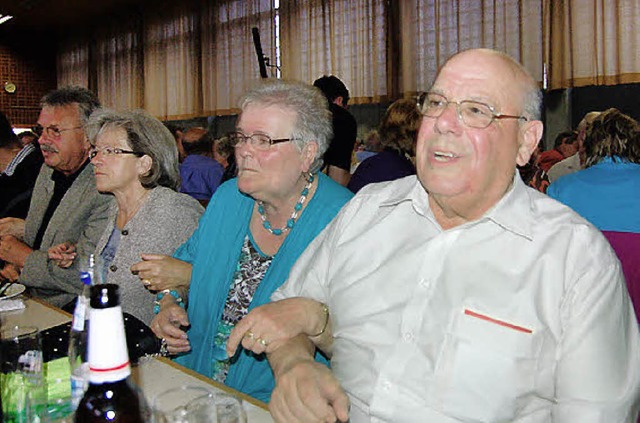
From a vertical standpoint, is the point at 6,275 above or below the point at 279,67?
below

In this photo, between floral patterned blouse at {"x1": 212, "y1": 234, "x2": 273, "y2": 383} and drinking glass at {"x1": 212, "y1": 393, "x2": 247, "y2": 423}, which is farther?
floral patterned blouse at {"x1": 212, "y1": 234, "x2": 273, "y2": 383}

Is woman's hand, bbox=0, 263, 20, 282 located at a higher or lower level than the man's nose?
lower

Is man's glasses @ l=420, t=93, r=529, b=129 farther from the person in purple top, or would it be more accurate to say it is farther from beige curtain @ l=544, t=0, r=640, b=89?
beige curtain @ l=544, t=0, r=640, b=89

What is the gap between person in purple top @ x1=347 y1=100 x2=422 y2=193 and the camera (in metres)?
3.72

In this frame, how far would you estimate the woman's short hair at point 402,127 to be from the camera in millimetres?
3719

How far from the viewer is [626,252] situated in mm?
1646

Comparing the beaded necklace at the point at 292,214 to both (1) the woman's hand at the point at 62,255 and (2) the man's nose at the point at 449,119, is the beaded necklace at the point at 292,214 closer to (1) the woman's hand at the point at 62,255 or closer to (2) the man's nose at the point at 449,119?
(2) the man's nose at the point at 449,119

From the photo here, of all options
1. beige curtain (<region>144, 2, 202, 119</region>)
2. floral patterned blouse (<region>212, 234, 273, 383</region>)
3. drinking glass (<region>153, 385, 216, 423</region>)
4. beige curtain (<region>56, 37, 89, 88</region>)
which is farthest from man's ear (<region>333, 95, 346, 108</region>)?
beige curtain (<region>56, 37, 89, 88</region>)

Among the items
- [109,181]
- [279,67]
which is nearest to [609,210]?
[109,181]

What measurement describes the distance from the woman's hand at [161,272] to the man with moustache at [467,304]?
741 mm

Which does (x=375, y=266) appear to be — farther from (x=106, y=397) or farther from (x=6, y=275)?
(x=6, y=275)

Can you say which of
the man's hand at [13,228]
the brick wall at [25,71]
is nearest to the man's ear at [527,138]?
the man's hand at [13,228]

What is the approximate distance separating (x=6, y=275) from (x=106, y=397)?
8.23 feet

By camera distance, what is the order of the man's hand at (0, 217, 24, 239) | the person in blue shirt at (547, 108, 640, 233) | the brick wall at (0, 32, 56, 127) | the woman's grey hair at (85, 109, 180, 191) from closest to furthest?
the woman's grey hair at (85, 109, 180, 191)
the person in blue shirt at (547, 108, 640, 233)
the man's hand at (0, 217, 24, 239)
the brick wall at (0, 32, 56, 127)
